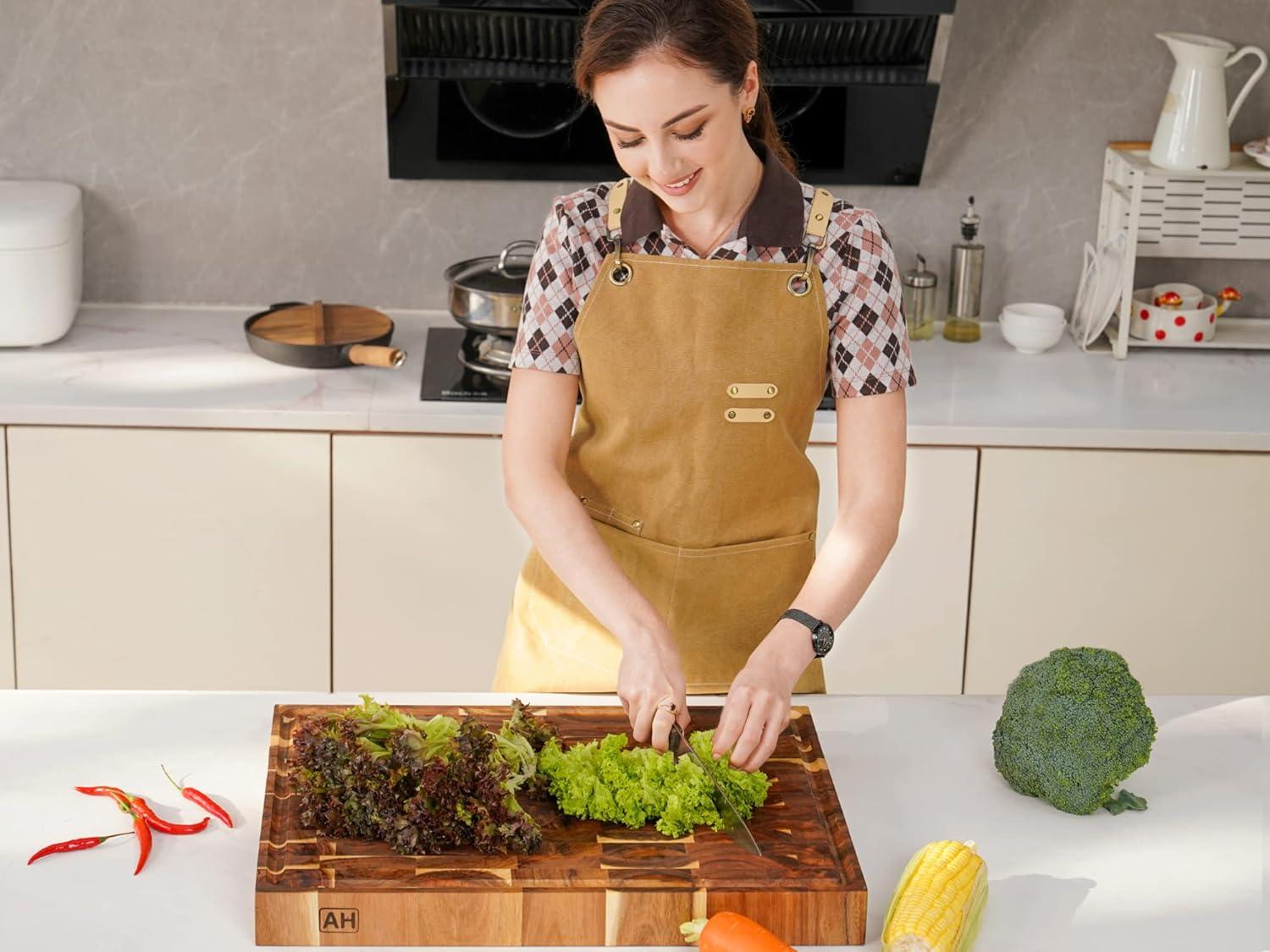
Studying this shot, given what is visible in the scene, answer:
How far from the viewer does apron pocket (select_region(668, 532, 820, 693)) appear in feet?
6.33

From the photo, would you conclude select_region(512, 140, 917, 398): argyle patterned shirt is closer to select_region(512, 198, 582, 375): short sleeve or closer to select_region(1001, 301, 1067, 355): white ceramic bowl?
select_region(512, 198, 582, 375): short sleeve

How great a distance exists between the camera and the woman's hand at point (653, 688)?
1.51m

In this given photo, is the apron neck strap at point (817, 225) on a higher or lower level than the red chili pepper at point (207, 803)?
higher

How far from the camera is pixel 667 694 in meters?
1.55

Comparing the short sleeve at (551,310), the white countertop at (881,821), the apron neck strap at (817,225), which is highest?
the apron neck strap at (817,225)

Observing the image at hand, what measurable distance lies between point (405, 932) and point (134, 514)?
5.56 ft

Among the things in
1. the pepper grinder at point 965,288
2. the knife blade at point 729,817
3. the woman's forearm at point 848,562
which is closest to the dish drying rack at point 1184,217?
the pepper grinder at point 965,288

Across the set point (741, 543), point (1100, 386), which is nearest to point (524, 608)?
point (741, 543)

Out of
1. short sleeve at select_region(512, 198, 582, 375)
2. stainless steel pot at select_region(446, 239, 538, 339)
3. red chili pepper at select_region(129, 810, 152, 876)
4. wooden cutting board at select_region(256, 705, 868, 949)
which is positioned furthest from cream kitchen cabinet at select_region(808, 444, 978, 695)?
red chili pepper at select_region(129, 810, 152, 876)

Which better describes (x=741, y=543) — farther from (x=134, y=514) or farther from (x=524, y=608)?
(x=134, y=514)

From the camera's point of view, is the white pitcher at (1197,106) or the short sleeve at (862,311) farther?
the white pitcher at (1197,106)

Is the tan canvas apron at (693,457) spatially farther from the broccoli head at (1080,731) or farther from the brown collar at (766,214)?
the broccoli head at (1080,731)

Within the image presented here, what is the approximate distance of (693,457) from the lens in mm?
1877

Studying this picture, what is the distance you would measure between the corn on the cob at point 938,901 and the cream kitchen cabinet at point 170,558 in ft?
5.48
